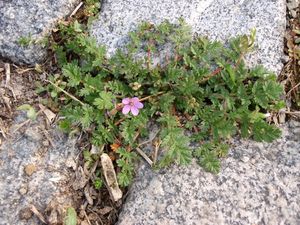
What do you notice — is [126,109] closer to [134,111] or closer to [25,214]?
[134,111]

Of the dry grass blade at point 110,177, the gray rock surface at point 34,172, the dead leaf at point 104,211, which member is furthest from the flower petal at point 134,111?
the dead leaf at point 104,211

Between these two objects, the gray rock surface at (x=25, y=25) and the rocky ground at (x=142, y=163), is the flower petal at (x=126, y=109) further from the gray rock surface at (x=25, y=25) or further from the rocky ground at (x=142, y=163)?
the gray rock surface at (x=25, y=25)

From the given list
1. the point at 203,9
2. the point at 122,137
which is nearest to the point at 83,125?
the point at 122,137

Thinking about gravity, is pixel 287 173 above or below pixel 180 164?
below

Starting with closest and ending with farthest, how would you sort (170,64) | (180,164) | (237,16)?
(180,164) → (170,64) → (237,16)

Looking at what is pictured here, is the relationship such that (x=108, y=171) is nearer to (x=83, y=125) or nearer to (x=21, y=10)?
(x=83, y=125)

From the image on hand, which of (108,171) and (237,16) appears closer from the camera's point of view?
(108,171)

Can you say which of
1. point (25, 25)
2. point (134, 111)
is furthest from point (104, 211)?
point (25, 25)

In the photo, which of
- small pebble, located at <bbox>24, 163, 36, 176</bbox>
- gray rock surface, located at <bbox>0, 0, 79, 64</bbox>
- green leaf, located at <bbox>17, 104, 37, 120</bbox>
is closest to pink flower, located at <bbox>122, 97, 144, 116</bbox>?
green leaf, located at <bbox>17, 104, 37, 120</bbox>

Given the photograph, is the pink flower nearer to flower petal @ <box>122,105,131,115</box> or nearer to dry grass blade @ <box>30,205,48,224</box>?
flower petal @ <box>122,105,131,115</box>
